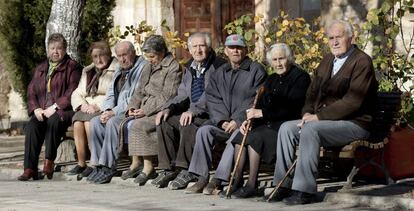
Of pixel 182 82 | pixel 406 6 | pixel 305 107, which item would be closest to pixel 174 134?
pixel 182 82

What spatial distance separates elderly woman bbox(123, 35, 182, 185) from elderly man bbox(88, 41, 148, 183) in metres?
0.17

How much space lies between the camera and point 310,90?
32.7ft

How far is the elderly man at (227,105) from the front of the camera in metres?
10.4

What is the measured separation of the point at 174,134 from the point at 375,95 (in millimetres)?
2182

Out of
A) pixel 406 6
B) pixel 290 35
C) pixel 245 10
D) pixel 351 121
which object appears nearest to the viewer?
pixel 351 121

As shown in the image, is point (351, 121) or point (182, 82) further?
point (182, 82)

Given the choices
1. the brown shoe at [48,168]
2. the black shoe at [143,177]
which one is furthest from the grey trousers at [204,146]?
the brown shoe at [48,168]

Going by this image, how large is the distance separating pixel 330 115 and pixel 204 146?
1.35m

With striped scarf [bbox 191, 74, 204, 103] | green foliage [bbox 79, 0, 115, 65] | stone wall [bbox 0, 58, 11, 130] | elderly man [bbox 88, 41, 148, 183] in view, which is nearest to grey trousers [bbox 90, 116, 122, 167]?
elderly man [bbox 88, 41, 148, 183]

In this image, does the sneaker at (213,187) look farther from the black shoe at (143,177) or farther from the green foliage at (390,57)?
the green foliage at (390,57)

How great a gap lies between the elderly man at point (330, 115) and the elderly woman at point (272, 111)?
17cm

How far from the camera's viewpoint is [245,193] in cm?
989

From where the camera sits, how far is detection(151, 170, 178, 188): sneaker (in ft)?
35.7

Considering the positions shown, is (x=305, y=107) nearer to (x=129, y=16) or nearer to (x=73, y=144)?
(x=73, y=144)
